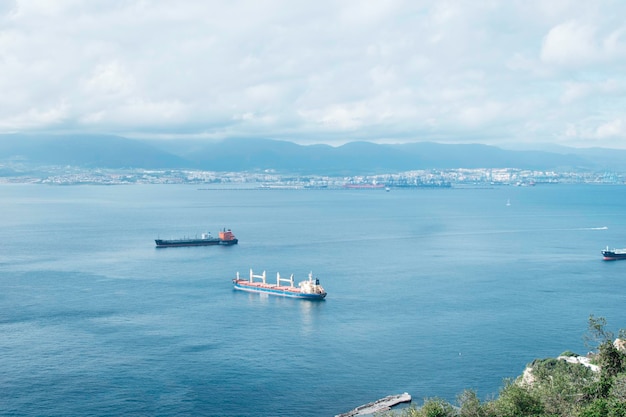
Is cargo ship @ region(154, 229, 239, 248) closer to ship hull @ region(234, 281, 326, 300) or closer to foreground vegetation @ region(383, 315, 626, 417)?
ship hull @ region(234, 281, 326, 300)

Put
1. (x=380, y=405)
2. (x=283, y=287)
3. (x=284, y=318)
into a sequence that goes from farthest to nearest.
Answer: (x=283, y=287) < (x=284, y=318) < (x=380, y=405)

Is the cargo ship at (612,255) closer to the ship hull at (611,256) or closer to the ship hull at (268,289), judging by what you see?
the ship hull at (611,256)

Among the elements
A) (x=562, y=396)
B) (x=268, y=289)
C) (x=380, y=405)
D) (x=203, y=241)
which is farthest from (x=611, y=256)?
(x=562, y=396)

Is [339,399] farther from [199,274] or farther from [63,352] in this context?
[199,274]

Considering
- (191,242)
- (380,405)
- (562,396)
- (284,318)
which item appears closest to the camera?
(562,396)

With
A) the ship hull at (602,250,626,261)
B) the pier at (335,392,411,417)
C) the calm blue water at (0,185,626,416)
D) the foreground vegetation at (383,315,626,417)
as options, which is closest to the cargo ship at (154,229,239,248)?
the calm blue water at (0,185,626,416)

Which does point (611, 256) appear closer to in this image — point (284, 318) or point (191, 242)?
point (284, 318)
